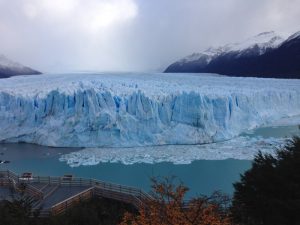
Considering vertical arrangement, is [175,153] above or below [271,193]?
below

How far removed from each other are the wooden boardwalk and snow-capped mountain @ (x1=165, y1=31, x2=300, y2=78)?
2905cm

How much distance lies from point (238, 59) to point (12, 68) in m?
20.6

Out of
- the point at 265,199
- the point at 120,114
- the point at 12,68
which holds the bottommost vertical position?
the point at 120,114

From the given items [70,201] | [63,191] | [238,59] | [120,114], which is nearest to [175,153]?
[120,114]

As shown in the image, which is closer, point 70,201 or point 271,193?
point 271,193

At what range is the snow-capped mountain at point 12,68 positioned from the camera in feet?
111

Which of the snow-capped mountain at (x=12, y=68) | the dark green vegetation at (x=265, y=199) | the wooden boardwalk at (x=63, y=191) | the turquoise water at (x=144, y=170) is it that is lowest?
the turquoise water at (x=144, y=170)

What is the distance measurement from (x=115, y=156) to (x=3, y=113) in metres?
6.39

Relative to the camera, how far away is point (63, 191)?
10164 mm

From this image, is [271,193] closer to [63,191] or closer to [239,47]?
[63,191]

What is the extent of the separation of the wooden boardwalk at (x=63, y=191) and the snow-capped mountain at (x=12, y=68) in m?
23.8

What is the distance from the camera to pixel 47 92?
63.3 feet

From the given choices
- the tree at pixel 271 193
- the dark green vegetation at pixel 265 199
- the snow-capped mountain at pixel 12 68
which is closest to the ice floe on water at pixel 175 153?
the dark green vegetation at pixel 265 199

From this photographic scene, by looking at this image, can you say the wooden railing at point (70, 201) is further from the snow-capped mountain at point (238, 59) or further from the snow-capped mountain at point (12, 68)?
the snow-capped mountain at point (238, 59)
